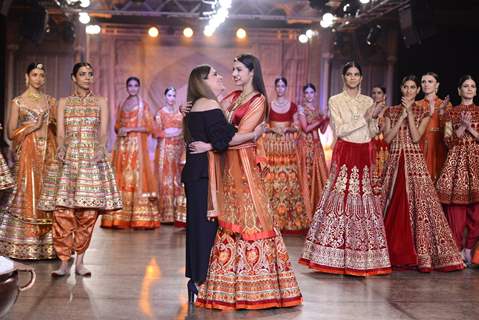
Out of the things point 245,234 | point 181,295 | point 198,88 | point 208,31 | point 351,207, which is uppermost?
point 208,31

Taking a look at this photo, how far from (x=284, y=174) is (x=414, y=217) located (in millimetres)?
2757

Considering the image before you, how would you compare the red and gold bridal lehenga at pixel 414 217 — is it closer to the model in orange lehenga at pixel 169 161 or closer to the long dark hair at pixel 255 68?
the long dark hair at pixel 255 68

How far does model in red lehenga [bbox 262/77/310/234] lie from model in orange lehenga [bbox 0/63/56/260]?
306 centimetres

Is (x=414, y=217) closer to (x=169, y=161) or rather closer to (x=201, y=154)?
(x=201, y=154)

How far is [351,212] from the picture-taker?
248 inches

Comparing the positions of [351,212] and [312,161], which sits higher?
[312,161]

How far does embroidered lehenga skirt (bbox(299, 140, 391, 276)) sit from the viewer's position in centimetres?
625

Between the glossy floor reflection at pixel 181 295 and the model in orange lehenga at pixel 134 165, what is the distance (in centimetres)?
222

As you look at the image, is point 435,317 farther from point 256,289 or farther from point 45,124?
point 45,124

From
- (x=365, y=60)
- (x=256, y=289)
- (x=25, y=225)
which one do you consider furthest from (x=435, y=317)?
(x=365, y=60)

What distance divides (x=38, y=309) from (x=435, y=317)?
2.30m

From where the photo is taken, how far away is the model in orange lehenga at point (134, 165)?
9.41 meters

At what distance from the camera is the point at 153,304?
5.14m

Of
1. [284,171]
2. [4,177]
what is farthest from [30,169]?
[284,171]
